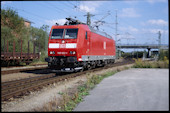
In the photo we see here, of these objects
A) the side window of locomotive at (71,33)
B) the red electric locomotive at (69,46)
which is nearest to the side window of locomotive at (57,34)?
the red electric locomotive at (69,46)

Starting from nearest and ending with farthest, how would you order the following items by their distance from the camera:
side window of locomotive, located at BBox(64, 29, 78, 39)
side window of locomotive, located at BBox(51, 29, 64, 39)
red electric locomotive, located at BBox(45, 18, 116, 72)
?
red electric locomotive, located at BBox(45, 18, 116, 72)
side window of locomotive, located at BBox(64, 29, 78, 39)
side window of locomotive, located at BBox(51, 29, 64, 39)

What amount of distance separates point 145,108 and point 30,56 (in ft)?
60.0

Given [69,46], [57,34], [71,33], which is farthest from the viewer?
[57,34]

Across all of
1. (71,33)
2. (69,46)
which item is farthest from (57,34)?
(69,46)

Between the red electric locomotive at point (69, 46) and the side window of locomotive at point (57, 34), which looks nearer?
the red electric locomotive at point (69, 46)

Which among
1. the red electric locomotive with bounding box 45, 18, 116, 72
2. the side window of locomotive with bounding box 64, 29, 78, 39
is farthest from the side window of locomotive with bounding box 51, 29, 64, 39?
the side window of locomotive with bounding box 64, 29, 78, 39

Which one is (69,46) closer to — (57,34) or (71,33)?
(71,33)

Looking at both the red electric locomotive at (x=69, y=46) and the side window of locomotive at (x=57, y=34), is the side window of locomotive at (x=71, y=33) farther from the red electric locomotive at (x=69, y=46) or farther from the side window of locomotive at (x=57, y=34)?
the side window of locomotive at (x=57, y=34)

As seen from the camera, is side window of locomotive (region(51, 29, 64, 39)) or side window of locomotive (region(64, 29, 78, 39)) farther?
side window of locomotive (region(51, 29, 64, 39))

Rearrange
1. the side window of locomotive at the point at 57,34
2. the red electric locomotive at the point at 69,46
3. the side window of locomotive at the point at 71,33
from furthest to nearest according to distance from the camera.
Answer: the side window of locomotive at the point at 57,34 → the side window of locomotive at the point at 71,33 → the red electric locomotive at the point at 69,46

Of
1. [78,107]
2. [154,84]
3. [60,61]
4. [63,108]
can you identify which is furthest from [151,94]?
[60,61]

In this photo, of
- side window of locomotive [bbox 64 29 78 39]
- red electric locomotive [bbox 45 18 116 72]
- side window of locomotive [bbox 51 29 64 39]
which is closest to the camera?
red electric locomotive [bbox 45 18 116 72]

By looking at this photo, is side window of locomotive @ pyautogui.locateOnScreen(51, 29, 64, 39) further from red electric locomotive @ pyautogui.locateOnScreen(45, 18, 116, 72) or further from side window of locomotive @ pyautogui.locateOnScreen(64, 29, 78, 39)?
side window of locomotive @ pyautogui.locateOnScreen(64, 29, 78, 39)

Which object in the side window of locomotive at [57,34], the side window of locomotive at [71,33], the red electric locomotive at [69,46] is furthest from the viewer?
the side window of locomotive at [57,34]
